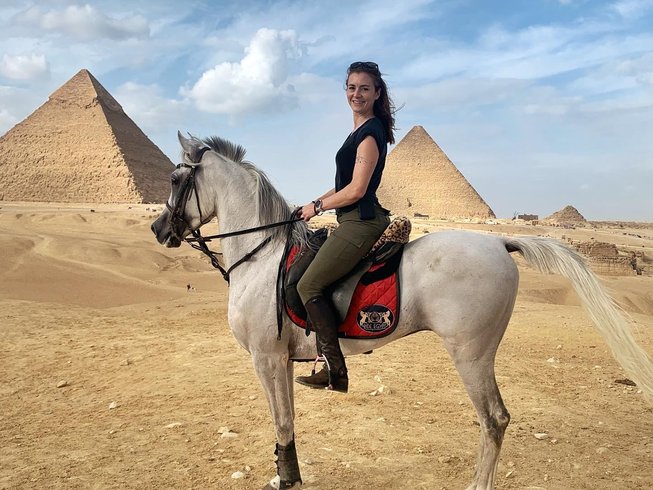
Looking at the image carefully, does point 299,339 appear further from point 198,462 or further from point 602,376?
point 602,376

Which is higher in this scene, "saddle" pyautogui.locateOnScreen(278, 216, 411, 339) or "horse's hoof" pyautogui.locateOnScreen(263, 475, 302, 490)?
"saddle" pyautogui.locateOnScreen(278, 216, 411, 339)

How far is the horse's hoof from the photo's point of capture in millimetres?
3764

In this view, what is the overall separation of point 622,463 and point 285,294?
9.89 ft

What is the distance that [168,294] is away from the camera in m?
15.2

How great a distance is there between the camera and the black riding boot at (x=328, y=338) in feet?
10.9

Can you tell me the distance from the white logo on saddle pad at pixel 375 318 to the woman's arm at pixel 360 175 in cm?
67

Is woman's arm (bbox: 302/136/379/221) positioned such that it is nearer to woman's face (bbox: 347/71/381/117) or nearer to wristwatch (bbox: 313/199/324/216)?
wristwatch (bbox: 313/199/324/216)

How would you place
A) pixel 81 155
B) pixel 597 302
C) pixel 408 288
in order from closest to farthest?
pixel 408 288 → pixel 597 302 → pixel 81 155

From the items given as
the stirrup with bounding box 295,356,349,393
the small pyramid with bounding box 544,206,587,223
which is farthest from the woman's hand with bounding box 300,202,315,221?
the small pyramid with bounding box 544,206,587,223

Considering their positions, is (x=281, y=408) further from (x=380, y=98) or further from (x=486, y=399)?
(x=380, y=98)

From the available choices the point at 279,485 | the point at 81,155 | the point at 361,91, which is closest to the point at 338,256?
the point at 361,91

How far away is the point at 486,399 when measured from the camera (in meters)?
3.36

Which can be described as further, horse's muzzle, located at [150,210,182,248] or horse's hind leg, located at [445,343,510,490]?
horse's muzzle, located at [150,210,182,248]

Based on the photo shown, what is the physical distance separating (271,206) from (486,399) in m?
1.86
